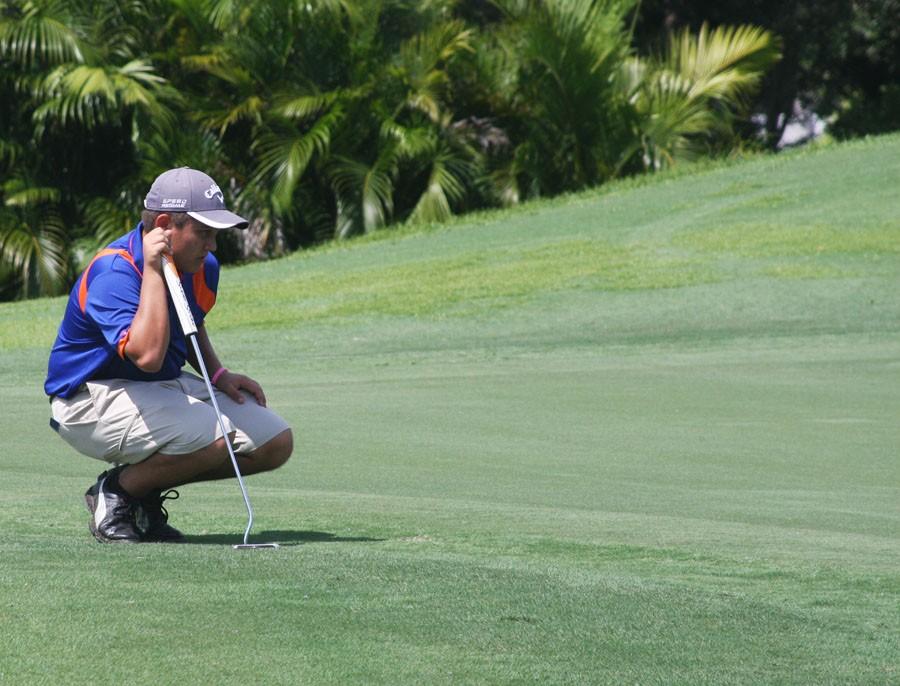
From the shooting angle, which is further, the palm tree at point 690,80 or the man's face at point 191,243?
the palm tree at point 690,80

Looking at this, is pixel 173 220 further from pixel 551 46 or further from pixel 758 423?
pixel 551 46

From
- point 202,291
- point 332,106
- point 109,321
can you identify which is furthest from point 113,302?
point 332,106

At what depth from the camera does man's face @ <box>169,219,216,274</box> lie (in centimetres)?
507

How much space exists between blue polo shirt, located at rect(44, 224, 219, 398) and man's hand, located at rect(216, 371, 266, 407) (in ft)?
0.54

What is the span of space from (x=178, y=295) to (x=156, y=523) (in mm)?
908

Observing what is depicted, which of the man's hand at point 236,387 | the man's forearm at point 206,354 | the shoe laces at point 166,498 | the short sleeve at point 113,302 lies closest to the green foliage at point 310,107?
the shoe laces at point 166,498

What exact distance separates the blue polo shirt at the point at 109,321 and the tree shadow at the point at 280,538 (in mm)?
599

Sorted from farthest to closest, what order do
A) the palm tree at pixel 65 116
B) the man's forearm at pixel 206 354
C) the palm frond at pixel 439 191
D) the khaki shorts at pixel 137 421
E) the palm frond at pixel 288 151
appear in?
the palm frond at pixel 439 191, the palm frond at pixel 288 151, the palm tree at pixel 65 116, the man's forearm at pixel 206 354, the khaki shorts at pixel 137 421

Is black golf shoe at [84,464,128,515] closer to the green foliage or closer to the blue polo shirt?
the blue polo shirt

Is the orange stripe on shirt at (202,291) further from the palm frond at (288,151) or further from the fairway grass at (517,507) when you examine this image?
the palm frond at (288,151)

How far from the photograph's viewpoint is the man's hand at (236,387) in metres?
5.51

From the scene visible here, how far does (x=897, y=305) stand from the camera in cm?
1702

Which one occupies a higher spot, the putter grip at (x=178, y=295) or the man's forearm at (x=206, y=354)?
the putter grip at (x=178, y=295)

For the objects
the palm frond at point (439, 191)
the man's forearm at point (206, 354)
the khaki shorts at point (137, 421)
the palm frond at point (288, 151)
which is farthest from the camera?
the palm frond at point (439, 191)
